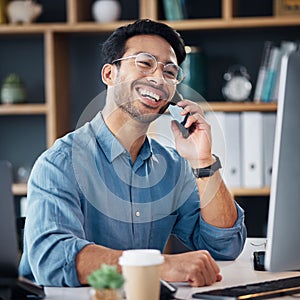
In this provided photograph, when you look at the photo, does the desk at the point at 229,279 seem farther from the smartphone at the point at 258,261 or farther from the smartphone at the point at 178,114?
the smartphone at the point at 178,114

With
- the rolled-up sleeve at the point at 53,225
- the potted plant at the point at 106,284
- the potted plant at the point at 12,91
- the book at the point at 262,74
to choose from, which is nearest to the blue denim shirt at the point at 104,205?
the rolled-up sleeve at the point at 53,225

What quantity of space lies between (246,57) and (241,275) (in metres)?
2.16

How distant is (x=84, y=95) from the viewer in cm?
400

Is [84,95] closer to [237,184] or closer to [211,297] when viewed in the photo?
[237,184]

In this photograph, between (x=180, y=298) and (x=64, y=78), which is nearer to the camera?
(x=180, y=298)

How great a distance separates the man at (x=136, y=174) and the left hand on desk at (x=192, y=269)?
0.67 feet

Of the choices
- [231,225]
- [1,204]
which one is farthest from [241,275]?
[1,204]

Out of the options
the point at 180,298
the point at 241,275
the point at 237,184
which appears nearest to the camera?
the point at 180,298

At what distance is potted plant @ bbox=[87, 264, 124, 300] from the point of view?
132 cm

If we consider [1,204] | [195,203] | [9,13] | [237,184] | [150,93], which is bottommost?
[237,184]

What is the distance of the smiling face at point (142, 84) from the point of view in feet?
6.88

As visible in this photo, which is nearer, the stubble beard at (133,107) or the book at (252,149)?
the stubble beard at (133,107)

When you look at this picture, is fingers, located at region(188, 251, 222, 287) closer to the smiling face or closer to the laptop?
the laptop

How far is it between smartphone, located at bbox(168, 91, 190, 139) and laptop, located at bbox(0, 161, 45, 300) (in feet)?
2.34
